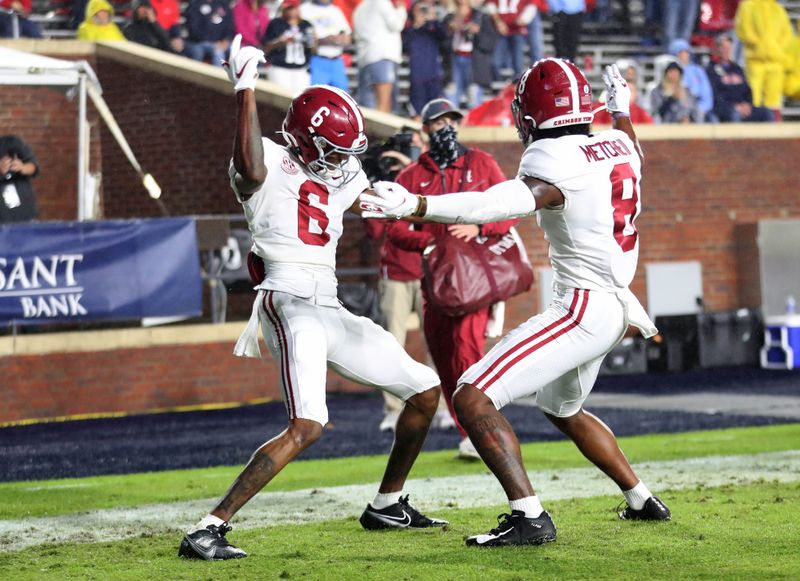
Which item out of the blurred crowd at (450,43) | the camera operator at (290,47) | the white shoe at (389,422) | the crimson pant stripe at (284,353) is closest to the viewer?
the crimson pant stripe at (284,353)

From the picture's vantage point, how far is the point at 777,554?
5.76m

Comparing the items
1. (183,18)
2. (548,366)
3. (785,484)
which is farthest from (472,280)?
(183,18)

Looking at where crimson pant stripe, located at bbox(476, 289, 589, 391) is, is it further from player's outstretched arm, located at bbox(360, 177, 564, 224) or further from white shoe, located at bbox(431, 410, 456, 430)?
white shoe, located at bbox(431, 410, 456, 430)

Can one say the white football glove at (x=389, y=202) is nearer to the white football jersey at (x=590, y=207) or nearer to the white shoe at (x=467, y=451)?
the white football jersey at (x=590, y=207)

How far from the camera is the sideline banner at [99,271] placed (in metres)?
12.7

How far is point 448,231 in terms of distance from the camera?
8.95m

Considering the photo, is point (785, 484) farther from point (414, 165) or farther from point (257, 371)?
point (257, 371)

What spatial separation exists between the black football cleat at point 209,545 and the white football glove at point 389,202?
1.46m

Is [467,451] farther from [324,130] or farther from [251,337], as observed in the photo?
[324,130]

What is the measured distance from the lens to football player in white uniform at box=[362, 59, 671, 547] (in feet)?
19.7

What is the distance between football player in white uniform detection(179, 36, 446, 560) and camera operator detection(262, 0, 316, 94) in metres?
10.1

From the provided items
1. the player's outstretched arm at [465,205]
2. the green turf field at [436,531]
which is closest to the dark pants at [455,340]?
the green turf field at [436,531]

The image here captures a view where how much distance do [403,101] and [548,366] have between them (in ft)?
43.4

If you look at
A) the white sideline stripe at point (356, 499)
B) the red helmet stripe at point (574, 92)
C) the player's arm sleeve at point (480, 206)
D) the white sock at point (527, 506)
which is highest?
the red helmet stripe at point (574, 92)
